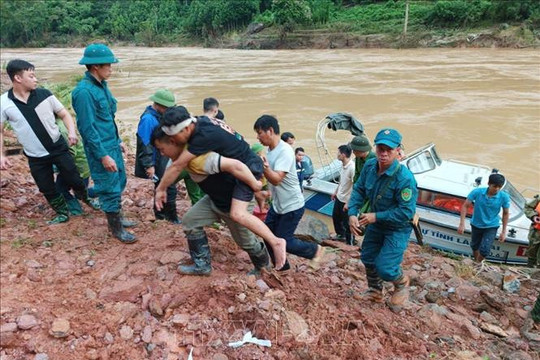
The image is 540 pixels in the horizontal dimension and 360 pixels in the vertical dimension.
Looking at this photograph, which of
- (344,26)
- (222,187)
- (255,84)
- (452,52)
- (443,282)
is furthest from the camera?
(344,26)

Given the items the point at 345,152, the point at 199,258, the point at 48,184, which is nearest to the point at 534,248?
the point at 345,152

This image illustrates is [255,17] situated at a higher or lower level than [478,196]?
higher

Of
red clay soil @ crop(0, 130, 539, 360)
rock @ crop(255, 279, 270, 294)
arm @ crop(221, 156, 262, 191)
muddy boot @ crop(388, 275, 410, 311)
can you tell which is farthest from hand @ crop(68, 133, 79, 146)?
muddy boot @ crop(388, 275, 410, 311)

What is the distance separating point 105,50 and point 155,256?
184 centimetres

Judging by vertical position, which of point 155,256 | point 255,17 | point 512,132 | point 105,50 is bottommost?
point 512,132

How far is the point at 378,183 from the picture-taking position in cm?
353

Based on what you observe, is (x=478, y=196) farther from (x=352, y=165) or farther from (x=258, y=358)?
(x=258, y=358)

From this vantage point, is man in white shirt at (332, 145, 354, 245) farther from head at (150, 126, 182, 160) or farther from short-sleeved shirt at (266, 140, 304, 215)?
head at (150, 126, 182, 160)

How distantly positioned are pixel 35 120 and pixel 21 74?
0.44 m

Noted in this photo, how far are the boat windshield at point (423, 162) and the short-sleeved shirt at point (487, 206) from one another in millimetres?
1421

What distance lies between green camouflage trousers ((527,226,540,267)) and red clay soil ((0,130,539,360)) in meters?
1.29

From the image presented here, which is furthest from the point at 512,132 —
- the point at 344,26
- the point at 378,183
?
the point at 344,26

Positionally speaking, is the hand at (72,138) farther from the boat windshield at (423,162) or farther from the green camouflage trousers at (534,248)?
the green camouflage trousers at (534,248)

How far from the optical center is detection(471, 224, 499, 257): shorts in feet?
19.7
